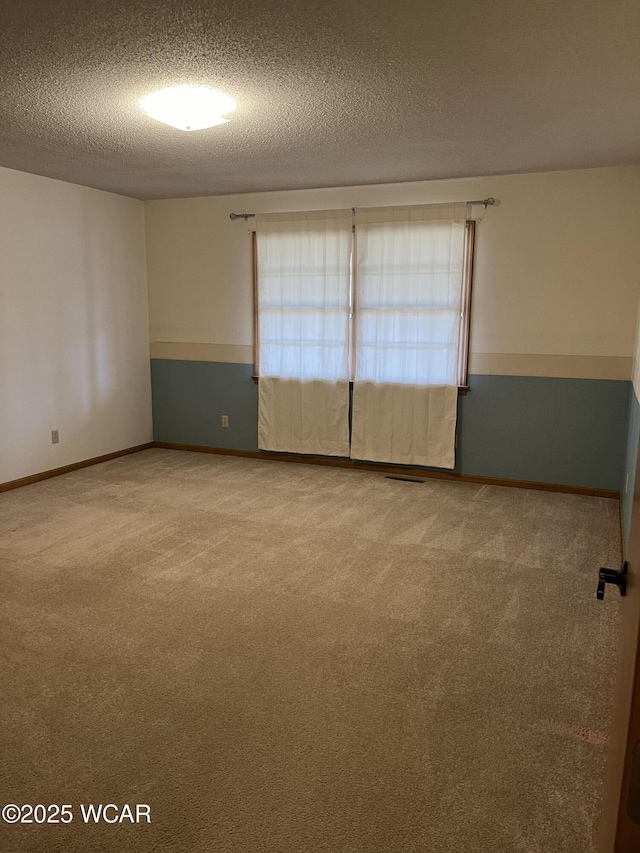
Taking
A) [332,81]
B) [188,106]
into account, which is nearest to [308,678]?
[332,81]

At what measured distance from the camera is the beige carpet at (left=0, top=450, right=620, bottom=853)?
170 cm

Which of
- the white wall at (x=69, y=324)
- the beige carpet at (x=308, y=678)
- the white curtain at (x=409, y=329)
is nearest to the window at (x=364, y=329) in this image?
the white curtain at (x=409, y=329)

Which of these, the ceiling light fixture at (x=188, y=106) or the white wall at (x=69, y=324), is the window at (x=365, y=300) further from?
the ceiling light fixture at (x=188, y=106)

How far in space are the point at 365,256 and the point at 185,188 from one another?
1.72 m

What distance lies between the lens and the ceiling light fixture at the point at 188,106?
2924 millimetres

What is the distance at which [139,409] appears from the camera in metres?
6.25

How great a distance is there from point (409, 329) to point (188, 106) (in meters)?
2.64

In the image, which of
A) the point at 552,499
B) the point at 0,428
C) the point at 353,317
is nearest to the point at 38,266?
the point at 0,428

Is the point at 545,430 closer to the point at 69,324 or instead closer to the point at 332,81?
the point at 332,81

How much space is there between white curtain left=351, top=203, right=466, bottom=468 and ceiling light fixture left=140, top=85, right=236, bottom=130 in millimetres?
2133

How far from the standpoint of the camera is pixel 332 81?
9.09ft

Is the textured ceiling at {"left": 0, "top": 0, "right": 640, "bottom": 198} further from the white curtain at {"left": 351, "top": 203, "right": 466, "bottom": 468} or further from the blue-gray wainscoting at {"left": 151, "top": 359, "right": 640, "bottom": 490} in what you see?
the blue-gray wainscoting at {"left": 151, "top": 359, "right": 640, "bottom": 490}

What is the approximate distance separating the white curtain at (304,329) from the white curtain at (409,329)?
7.2 inches

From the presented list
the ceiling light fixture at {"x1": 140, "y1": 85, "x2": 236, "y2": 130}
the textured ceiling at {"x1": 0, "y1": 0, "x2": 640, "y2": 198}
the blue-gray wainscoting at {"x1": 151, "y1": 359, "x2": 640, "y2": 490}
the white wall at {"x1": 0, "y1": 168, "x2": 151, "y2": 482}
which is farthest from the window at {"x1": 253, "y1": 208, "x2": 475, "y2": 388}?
the ceiling light fixture at {"x1": 140, "y1": 85, "x2": 236, "y2": 130}
